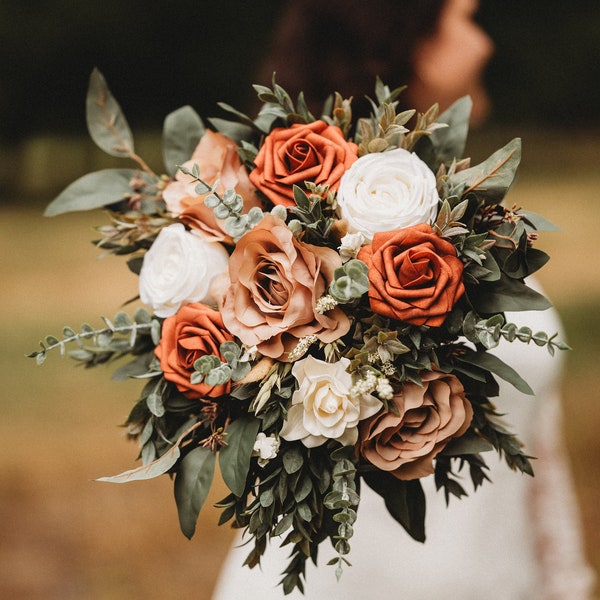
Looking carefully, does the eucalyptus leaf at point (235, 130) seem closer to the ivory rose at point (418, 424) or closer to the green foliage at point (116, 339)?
the green foliage at point (116, 339)

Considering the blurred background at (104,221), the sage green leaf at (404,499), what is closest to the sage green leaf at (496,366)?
Result: the sage green leaf at (404,499)

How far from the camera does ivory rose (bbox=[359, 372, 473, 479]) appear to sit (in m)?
0.86

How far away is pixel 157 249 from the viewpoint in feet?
3.25

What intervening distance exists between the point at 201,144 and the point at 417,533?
2.21 ft

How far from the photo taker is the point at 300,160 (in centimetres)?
92

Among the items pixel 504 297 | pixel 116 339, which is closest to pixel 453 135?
pixel 504 297

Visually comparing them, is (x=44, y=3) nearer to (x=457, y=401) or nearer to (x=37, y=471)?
(x=37, y=471)

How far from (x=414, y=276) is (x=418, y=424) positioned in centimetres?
21

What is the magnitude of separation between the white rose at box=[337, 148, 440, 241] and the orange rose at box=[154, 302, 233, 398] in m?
0.23

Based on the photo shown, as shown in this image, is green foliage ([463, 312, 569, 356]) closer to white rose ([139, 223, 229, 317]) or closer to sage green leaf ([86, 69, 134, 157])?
white rose ([139, 223, 229, 317])

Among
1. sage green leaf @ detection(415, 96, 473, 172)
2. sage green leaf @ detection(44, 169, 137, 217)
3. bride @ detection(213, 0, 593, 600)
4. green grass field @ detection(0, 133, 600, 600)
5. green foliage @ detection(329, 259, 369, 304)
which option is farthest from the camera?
green grass field @ detection(0, 133, 600, 600)

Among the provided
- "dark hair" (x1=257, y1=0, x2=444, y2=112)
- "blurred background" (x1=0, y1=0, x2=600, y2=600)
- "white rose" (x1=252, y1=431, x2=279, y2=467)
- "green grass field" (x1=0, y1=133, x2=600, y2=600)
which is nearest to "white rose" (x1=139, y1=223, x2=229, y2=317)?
"white rose" (x1=252, y1=431, x2=279, y2=467)

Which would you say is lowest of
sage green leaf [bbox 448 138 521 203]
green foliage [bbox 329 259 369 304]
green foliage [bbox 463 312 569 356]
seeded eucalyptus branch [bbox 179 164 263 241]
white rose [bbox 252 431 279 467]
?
white rose [bbox 252 431 279 467]

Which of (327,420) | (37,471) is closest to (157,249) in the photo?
(327,420)
